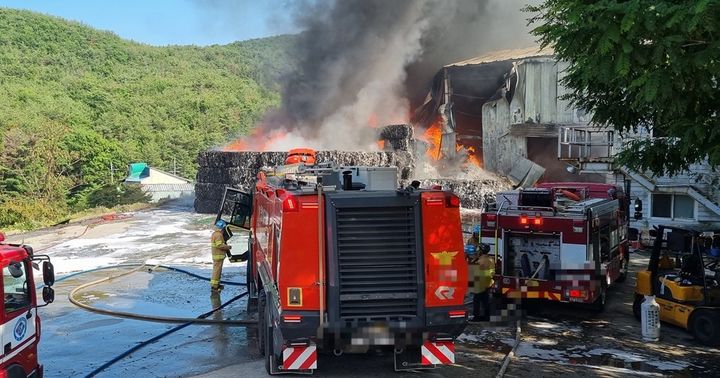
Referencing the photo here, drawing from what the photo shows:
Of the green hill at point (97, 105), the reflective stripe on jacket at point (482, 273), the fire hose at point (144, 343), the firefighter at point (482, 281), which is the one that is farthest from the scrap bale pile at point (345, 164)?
the reflective stripe on jacket at point (482, 273)

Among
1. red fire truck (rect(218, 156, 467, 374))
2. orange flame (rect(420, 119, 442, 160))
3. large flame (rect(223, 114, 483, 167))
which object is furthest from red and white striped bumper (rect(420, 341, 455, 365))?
orange flame (rect(420, 119, 442, 160))

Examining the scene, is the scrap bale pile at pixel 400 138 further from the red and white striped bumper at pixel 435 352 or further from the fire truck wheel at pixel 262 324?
the red and white striped bumper at pixel 435 352

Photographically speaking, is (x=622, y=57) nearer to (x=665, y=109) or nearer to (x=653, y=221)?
(x=665, y=109)

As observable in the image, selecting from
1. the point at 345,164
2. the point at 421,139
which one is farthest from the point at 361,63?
the point at 345,164

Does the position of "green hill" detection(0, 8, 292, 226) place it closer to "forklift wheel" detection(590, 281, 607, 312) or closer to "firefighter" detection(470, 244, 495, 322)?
"firefighter" detection(470, 244, 495, 322)

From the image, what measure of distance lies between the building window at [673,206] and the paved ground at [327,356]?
8574mm

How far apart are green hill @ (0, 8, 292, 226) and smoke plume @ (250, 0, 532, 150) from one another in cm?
373

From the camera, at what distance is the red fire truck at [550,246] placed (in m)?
9.83

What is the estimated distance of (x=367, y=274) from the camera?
647 cm

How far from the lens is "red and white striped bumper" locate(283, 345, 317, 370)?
6.45 metres

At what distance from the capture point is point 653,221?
2100cm

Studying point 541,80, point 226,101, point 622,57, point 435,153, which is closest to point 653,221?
point 541,80

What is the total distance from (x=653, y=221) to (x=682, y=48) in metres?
18.2

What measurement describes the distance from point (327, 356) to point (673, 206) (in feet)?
56.3
